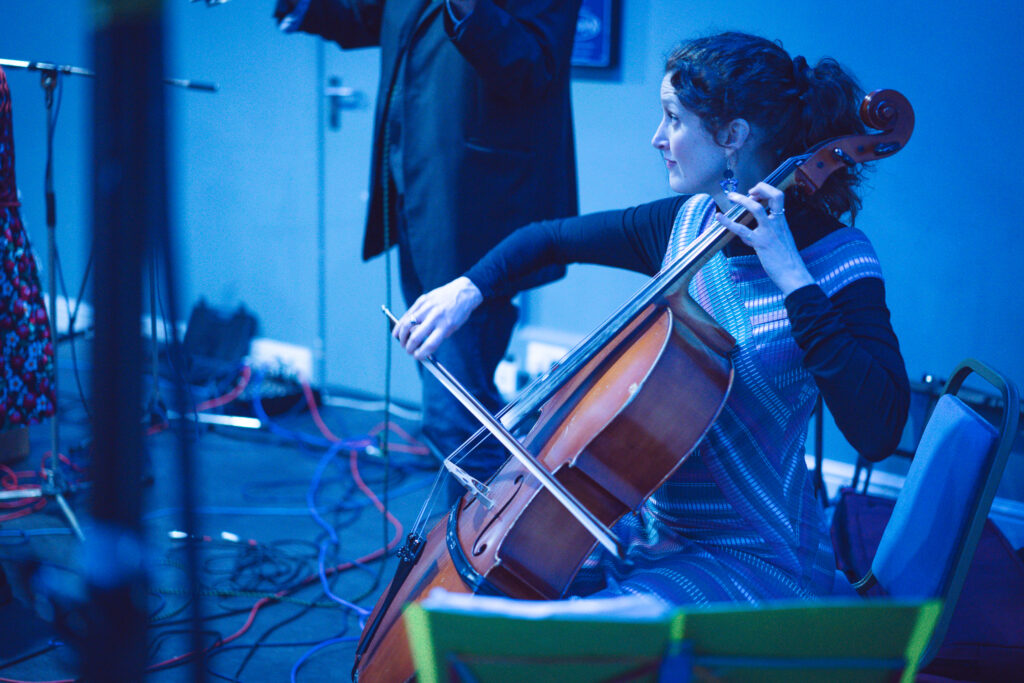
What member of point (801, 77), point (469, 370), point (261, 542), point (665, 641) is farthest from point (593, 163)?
point (665, 641)

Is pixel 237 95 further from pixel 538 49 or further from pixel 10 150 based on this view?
pixel 538 49

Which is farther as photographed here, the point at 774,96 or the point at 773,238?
the point at 774,96

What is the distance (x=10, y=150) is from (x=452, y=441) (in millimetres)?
1220

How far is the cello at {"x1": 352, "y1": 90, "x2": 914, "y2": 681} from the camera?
119 centimetres

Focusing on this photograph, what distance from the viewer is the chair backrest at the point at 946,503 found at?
3.93 ft

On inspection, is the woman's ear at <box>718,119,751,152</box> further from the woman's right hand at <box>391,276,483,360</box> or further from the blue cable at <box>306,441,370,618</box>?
the blue cable at <box>306,441,370,618</box>

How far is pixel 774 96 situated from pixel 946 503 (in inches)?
24.9

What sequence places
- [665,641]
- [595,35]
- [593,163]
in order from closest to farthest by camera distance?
[665,641] → [595,35] → [593,163]

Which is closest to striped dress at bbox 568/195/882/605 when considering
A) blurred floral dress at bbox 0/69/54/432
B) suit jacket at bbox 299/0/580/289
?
suit jacket at bbox 299/0/580/289

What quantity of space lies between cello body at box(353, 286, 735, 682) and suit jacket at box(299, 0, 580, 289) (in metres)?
0.98

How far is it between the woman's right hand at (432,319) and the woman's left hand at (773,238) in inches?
19.2

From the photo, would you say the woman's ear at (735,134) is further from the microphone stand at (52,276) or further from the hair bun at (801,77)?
the microphone stand at (52,276)

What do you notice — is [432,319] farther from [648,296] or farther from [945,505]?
[945,505]

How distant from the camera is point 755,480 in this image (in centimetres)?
132
